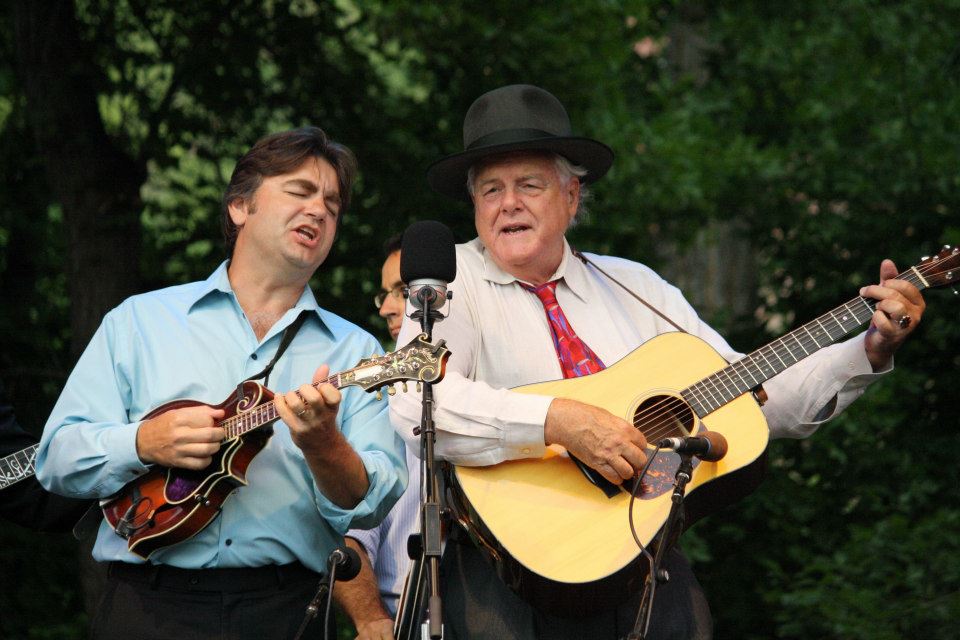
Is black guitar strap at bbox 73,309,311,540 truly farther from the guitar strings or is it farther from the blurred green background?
the blurred green background

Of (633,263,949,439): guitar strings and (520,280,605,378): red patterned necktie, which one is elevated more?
(520,280,605,378): red patterned necktie

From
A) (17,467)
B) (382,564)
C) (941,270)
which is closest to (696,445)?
(941,270)

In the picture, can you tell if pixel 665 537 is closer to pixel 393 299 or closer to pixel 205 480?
pixel 205 480

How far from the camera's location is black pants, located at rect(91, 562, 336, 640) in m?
3.97

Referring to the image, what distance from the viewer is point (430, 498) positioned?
11.8 ft

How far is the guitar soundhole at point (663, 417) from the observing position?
14.5 feet

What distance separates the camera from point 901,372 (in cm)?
1002

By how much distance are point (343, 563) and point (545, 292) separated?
4.50ft

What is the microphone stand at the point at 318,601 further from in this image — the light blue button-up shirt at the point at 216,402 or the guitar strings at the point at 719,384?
the guitar strings at the point at 719,384

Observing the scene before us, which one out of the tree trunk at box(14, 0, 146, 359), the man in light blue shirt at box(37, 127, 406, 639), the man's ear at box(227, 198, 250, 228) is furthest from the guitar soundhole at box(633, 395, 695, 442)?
the tree trunk at box(14, 0, 146, 359)

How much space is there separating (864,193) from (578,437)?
25.9 ft

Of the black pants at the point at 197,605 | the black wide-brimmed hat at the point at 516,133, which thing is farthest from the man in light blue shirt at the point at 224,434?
the black wide-brimmed hat at the point at 516,133

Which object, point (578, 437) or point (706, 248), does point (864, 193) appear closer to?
point (706, 248)

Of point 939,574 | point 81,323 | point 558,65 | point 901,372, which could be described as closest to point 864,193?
point 901,372
